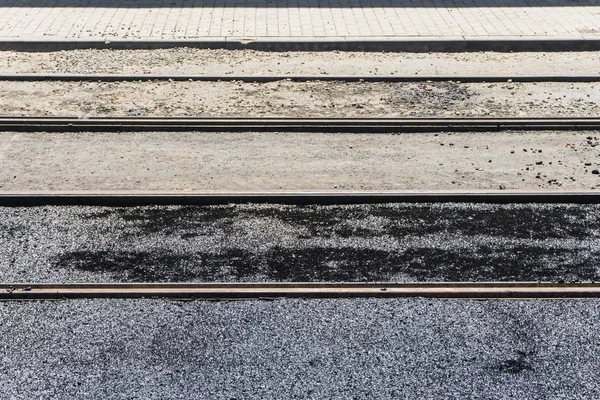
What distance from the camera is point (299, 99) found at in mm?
12727

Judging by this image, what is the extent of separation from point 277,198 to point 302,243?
0.99m

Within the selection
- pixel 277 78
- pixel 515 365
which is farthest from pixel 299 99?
pixel 515 365

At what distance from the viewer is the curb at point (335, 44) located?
1469cm

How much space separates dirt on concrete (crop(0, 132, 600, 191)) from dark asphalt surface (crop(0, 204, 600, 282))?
66cm

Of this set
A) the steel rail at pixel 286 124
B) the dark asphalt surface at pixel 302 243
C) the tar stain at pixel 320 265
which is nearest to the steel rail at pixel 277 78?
the steel rail at pixel 286 124

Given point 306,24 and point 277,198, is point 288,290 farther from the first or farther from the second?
point 306,24

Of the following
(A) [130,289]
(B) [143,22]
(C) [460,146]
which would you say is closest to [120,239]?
(A) [130,289]

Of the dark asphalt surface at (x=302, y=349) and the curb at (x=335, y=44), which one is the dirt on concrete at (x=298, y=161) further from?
the curb at (x=335, y=44)

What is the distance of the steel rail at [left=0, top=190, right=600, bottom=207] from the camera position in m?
9.62

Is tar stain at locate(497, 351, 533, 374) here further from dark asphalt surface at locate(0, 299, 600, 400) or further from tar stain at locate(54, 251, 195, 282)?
tar stain at locate(54, 251, 195, 282)

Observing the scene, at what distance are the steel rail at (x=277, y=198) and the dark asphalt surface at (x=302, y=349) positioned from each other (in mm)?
1999

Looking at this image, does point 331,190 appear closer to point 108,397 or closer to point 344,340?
point 344,340

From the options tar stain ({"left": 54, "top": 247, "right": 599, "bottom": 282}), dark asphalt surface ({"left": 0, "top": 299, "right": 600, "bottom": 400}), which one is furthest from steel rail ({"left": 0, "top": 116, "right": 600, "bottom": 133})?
dark asphalt surface ({"left": 0, "top": 299, "right": 600, "bottom": 400})
